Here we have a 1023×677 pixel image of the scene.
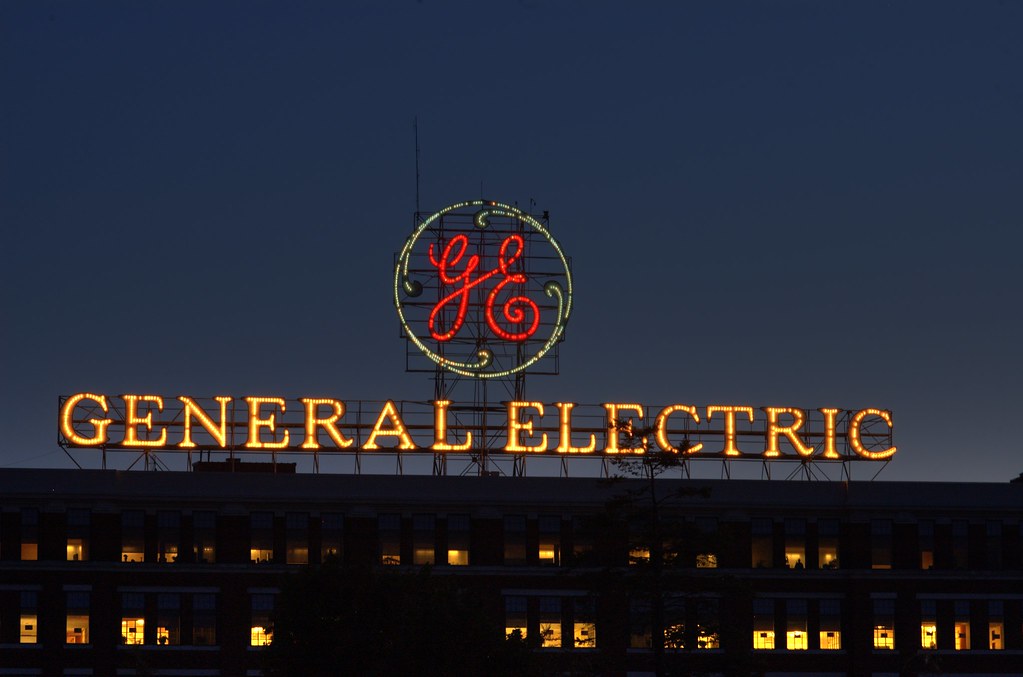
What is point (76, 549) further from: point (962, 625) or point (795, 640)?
point (962, 625)

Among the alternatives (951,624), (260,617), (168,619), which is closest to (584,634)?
(260,617)

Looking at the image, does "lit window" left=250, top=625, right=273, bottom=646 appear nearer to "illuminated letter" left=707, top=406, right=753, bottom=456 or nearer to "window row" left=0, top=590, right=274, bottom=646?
"window row" left=0, top=590, right=274, bottom=646

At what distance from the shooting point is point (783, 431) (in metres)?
117

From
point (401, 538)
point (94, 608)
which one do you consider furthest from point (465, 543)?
A: point (94, 608)

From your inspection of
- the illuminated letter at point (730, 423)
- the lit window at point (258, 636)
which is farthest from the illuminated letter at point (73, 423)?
the illuminated letter at point (730, 423)

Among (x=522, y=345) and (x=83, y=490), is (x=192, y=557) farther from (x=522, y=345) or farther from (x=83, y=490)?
(x=522, y=345)

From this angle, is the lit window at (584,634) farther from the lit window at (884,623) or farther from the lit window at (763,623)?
the lit window at (884,623)

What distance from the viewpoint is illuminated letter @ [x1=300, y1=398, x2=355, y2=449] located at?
11231cm

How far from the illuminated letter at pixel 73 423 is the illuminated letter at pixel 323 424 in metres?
11.5

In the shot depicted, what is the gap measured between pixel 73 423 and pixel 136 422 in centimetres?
366

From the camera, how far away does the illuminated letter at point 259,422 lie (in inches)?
4400

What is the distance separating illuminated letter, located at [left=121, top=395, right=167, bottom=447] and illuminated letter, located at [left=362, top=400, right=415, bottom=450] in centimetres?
1208

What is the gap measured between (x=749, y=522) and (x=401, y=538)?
69.5ft

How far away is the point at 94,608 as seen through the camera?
110188mm
